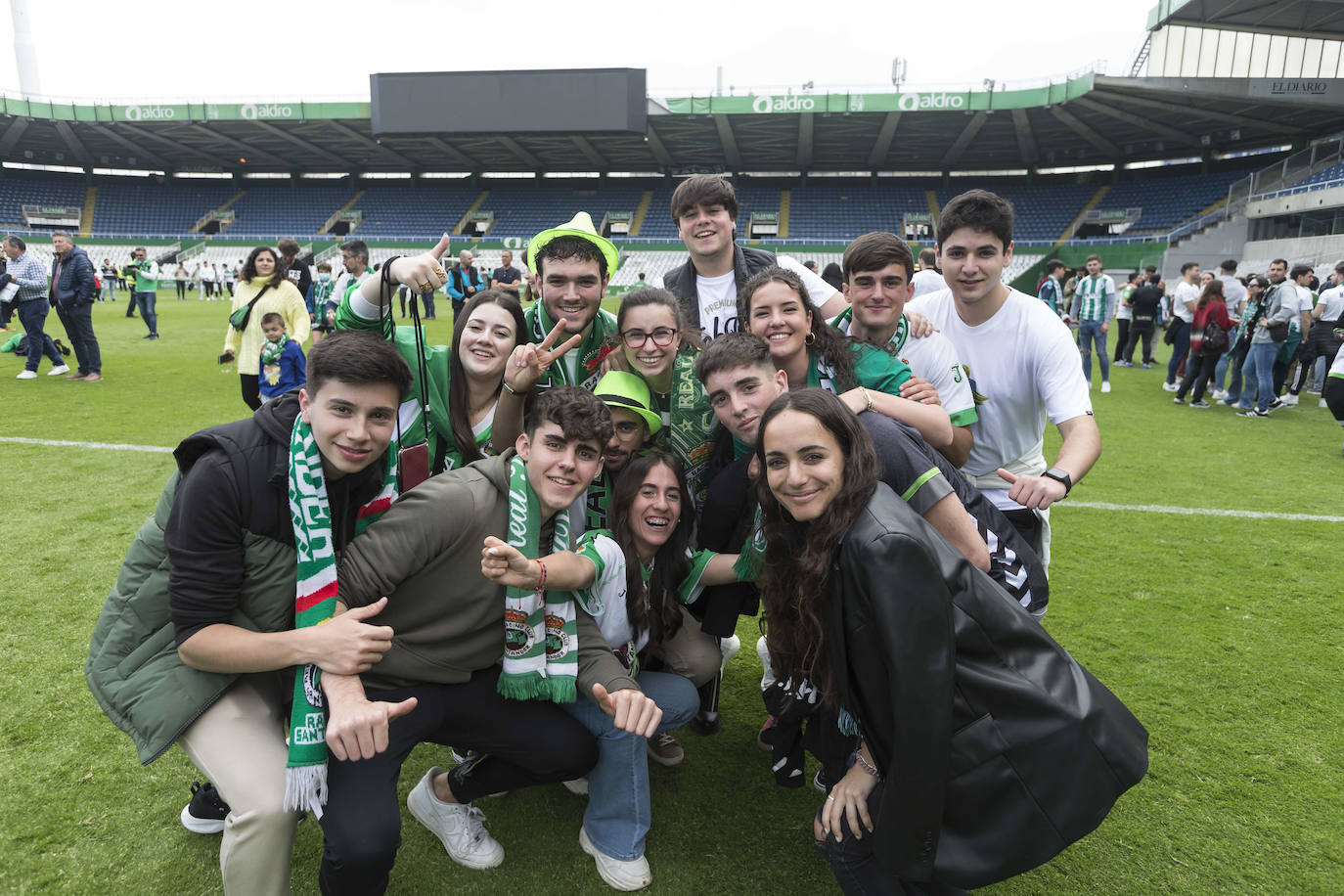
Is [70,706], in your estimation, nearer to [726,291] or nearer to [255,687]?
[255,687]

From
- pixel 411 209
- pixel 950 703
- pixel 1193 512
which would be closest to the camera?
pixel 950 703

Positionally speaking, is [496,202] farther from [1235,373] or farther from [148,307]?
[1235,373]

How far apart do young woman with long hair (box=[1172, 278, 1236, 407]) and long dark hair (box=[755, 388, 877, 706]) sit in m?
10.7

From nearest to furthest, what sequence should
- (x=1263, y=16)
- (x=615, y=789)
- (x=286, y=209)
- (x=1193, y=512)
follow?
(x=615, y=789) < (x=1193, y=512) < (x=1263, y=16) < (x=286, y=209)

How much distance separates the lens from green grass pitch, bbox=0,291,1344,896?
7.73 ft

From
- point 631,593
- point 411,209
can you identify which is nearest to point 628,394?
point 631,593

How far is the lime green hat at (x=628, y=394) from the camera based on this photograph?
2674 millimetres

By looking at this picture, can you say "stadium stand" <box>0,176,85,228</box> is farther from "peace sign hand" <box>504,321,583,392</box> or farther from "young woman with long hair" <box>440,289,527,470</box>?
"peace sign hand" <box>504,321,583,392</box>

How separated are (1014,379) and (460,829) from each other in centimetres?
275

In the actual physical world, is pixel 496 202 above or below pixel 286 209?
above

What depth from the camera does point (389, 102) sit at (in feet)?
112

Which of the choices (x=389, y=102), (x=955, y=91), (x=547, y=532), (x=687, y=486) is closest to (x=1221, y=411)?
(x=687, y=486)

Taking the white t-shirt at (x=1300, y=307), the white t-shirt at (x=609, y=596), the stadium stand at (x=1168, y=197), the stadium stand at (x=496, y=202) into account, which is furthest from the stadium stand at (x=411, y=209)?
the white t-shirt at (x=609, y=596)

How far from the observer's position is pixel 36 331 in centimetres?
1017
